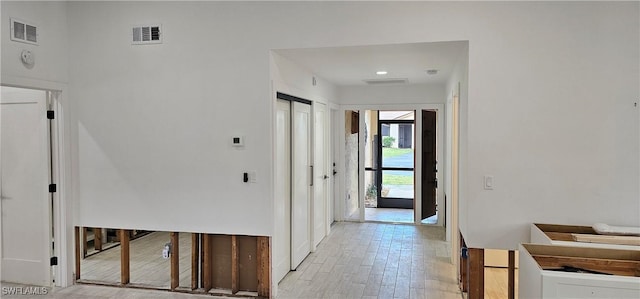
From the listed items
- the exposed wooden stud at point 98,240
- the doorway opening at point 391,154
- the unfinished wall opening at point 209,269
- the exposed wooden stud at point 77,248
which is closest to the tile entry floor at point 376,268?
the unfinished wall opening at point 209,269

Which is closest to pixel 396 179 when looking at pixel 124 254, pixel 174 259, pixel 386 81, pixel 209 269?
pixel 386 81

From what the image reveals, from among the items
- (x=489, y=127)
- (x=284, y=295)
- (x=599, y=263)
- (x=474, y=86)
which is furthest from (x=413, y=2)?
(x=284, y=295)

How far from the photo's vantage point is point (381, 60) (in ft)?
14.4

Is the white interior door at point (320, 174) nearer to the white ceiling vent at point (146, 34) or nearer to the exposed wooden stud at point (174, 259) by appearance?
the exposed wooden stud at point (174, 259)

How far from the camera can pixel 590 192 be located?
3252 mm

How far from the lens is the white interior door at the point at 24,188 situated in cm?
418

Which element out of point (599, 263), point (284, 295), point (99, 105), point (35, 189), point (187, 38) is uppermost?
point (187, 38)

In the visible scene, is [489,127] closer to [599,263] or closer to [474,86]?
[474,86]

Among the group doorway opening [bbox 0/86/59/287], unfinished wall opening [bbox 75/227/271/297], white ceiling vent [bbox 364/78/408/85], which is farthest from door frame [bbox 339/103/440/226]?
doorway opening [bbox 0/86/59/287]

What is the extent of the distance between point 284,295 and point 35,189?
8.67 feet

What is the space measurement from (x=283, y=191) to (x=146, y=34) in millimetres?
1990

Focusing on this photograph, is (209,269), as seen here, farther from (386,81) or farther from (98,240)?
(386,81)

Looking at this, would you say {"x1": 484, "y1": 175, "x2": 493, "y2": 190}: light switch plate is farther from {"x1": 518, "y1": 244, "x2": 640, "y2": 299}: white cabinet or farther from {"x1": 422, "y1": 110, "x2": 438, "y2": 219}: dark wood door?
{"x1": 422, "y1": 110, "x2": 438, "y2": 219}: dark wood door

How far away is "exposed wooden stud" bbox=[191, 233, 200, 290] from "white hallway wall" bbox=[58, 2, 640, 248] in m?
0.14
